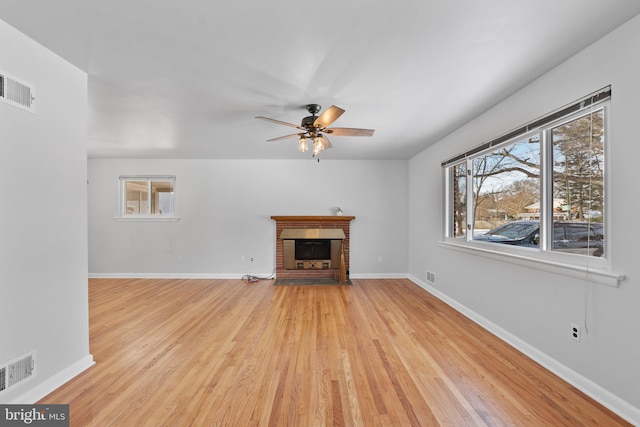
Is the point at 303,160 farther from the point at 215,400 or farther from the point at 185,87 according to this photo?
the point at 215,400

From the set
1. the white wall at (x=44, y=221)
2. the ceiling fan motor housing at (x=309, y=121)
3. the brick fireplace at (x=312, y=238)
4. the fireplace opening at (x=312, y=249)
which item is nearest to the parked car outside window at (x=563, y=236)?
the ceiling fan motor housing at (x=309, y=121)

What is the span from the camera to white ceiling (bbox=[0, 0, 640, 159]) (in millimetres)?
1488

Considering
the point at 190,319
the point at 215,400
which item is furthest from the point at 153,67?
the point at 190,319

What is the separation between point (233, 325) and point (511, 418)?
257 cm

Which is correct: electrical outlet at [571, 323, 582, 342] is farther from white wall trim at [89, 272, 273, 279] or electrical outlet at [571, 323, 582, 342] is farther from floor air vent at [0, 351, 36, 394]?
white wall trim at [89, 272, 273, 279]

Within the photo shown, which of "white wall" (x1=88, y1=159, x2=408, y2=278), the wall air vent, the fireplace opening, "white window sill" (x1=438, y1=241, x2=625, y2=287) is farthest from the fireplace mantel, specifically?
the wall air vent

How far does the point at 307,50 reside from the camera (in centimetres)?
185

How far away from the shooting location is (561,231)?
217 centimetres

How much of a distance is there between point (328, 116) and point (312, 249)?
3.44 m

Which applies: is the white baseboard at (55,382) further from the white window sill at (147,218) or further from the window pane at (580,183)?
the window pane at (580,183)

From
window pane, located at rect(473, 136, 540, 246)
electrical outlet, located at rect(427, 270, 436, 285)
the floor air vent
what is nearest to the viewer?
the floor air vent

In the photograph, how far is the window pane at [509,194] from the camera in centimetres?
246

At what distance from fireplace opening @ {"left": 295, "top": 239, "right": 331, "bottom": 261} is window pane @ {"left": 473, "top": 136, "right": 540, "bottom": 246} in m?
2.76

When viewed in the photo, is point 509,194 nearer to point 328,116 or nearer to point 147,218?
point 328,116
